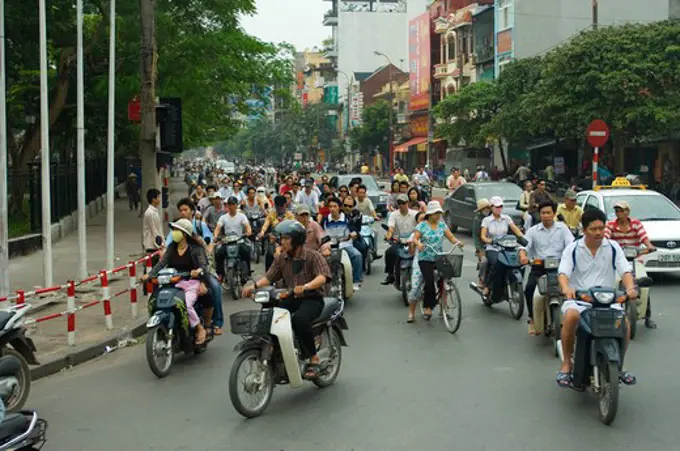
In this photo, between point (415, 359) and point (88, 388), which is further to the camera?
point (415, 359)

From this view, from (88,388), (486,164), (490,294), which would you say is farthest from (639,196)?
(486,164)

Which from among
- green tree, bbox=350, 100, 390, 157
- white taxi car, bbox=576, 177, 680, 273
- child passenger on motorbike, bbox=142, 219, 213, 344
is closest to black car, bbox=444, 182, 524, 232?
white taxi car, bbox=576, 177, 680, 273

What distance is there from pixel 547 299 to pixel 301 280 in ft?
11.0

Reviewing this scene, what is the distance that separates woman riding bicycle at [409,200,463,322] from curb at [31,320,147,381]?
373 cm

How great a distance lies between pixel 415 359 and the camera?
9523 millimetres

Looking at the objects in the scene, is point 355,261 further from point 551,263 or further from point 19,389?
point 19,389

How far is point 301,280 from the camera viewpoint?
797 cm

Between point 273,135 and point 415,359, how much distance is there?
108275 millimetres

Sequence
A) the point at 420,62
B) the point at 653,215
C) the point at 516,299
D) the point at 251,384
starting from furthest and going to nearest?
the point at 420,62, the point at 653,215, the point at 516,299, the point at 251,384

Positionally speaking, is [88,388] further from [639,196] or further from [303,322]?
[639,196]

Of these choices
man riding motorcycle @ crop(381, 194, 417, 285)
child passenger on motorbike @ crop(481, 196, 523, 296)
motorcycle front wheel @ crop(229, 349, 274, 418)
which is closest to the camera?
motorcycle front wheel @ crop(229, 349, 274, 418)

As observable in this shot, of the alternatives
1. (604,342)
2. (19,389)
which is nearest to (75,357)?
(19,389)

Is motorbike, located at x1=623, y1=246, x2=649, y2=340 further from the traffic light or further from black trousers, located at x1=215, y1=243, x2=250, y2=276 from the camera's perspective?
the traffic light

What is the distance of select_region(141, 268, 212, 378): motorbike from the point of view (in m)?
8.88
